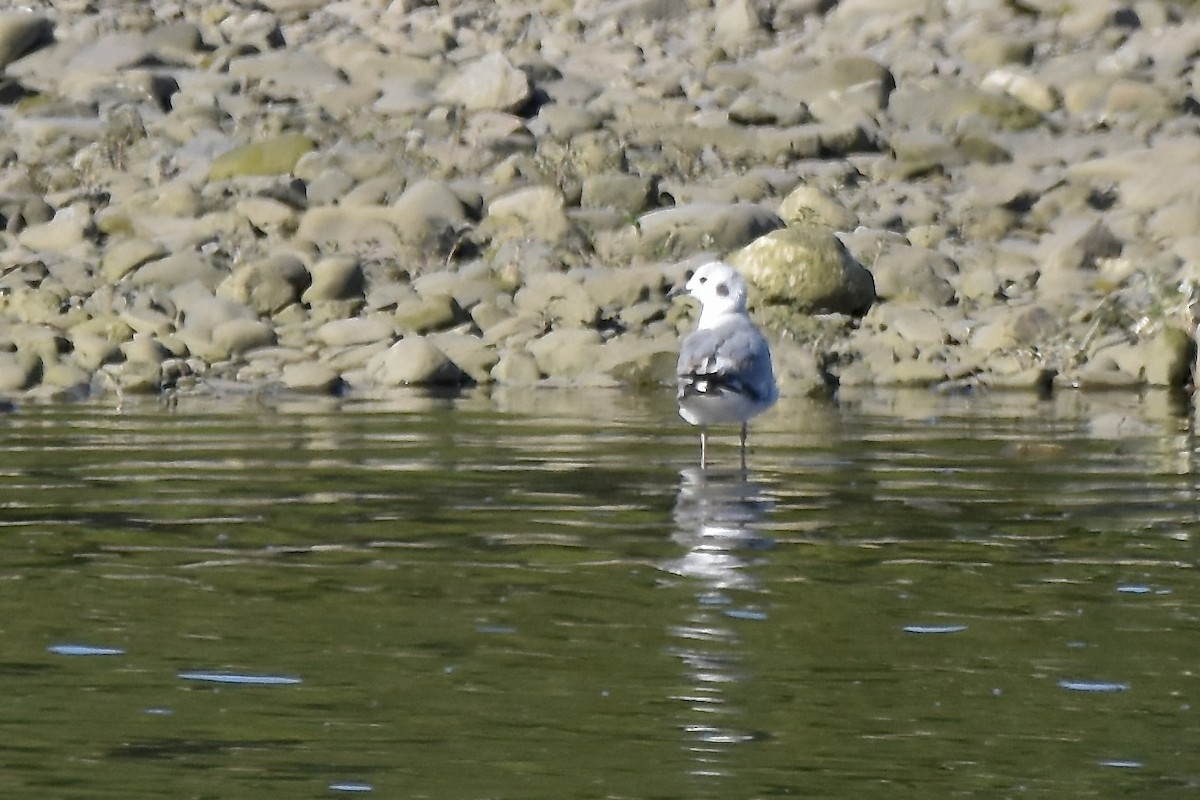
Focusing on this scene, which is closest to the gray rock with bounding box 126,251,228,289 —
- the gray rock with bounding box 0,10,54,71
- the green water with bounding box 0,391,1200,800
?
the green water with bounding box 0,391,1200,800

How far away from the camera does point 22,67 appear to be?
31234 millimetres

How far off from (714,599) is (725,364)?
4.30m

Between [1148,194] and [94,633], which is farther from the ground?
[1148,194]

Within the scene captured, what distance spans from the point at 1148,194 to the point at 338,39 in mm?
11560

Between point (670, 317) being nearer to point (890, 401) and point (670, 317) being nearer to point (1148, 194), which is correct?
point (890, 401)

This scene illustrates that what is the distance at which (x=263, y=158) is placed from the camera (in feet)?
87.9

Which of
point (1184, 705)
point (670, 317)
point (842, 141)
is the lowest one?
point (1184, 705)

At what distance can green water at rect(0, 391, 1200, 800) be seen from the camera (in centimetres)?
636

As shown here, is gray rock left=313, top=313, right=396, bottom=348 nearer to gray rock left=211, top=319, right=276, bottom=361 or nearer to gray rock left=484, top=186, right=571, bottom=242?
gray rock left=211, top=319, right=276, bottom=361

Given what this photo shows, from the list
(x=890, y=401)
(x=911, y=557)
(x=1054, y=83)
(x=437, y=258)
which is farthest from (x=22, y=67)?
(x=911, y=557)

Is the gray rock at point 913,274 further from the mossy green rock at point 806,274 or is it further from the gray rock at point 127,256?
the gray rock at point 127,256

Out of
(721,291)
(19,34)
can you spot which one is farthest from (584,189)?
(721,291)

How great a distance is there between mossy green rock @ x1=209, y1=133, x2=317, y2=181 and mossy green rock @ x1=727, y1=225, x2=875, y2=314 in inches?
267

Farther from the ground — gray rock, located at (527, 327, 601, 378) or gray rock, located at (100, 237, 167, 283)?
gray rock, located at (100, 237, 167, 283)
